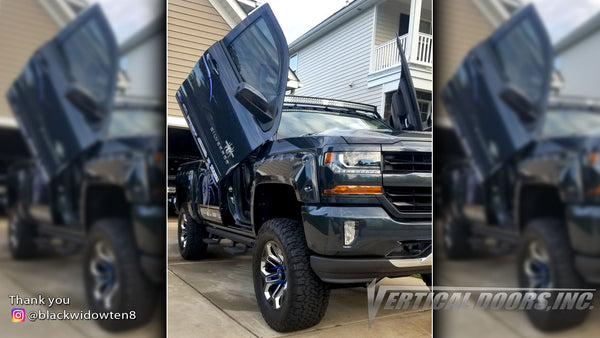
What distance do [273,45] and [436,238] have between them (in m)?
2.23

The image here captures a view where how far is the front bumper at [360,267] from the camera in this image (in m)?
2.86

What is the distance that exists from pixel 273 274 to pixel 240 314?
633 mm

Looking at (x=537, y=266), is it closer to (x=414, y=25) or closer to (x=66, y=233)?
(x=66, y=233)

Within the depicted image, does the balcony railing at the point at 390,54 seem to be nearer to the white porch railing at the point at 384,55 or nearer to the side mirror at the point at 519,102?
the white porch railing at the point at 384,55

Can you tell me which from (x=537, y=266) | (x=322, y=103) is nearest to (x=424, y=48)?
(x=322, y=103)

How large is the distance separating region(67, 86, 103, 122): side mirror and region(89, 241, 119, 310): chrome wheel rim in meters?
0.62

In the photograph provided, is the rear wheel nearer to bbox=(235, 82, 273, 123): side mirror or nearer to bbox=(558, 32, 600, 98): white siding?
bbox=(235, 82, 273, 123): side mirror

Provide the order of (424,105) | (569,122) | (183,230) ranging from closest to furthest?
(569,122) < (424,105) < (183,230)

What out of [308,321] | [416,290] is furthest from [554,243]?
[308,321]

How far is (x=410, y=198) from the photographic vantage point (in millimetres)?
3045

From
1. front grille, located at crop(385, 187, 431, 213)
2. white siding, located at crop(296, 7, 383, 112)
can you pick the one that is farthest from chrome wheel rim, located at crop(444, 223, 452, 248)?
white siding, located at crop(296, 7, 383, 112)

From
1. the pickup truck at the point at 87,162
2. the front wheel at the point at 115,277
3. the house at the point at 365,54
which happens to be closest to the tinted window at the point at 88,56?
the pickup truck at the point at 87,162

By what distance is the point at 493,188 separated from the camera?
1.88 metres

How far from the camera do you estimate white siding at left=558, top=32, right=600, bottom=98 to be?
1751 mm
